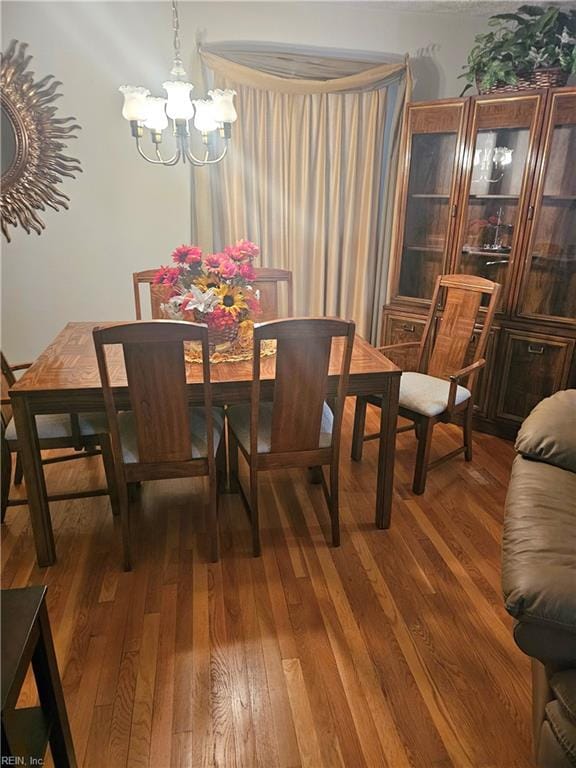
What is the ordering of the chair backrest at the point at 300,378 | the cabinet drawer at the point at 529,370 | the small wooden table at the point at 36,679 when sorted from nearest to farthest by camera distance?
the small wooden table at the point at 36,679 → the chair backrest at the point at 300,378 → the cabinet drawer at the point at 529,370

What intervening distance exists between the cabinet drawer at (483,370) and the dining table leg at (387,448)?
46.2 inches

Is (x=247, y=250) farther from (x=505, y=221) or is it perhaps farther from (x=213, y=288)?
(x=505, y=221)

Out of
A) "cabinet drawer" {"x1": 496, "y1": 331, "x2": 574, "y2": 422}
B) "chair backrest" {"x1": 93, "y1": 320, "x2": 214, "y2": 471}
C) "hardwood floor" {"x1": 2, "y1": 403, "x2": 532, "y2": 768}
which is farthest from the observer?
"cabinet drawer" {"x1": 496, "y1": 331, "x2": 574, "y2": 422}

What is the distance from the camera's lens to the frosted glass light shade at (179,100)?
7.20 feet

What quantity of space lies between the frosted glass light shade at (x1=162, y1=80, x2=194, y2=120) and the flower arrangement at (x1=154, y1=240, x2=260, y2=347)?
0.63m

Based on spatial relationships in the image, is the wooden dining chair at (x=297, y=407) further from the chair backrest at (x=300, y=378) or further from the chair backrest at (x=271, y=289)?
the chair backrest at (x=271, y=289)

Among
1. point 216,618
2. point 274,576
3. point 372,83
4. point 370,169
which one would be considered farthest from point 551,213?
point 216,618

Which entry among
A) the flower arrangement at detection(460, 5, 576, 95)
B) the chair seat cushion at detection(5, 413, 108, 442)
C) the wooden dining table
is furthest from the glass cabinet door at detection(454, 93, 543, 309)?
the chair seat cushion at detection(5, 413, 108, 442)

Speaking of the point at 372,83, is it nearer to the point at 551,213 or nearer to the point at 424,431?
the point at 551,213

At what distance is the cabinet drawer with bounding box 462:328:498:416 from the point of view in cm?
311

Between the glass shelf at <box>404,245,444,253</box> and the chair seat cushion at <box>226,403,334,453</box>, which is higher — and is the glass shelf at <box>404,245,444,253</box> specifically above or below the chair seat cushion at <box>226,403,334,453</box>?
above

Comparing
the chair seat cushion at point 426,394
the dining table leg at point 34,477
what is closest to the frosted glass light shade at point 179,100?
the dining table leg at point 34,477

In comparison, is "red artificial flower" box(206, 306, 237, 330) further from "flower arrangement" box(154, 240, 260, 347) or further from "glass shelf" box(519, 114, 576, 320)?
"glass shelf" box(519, 114, 576, 320)

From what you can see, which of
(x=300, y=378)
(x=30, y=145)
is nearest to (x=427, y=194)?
(x=300, y=378)
